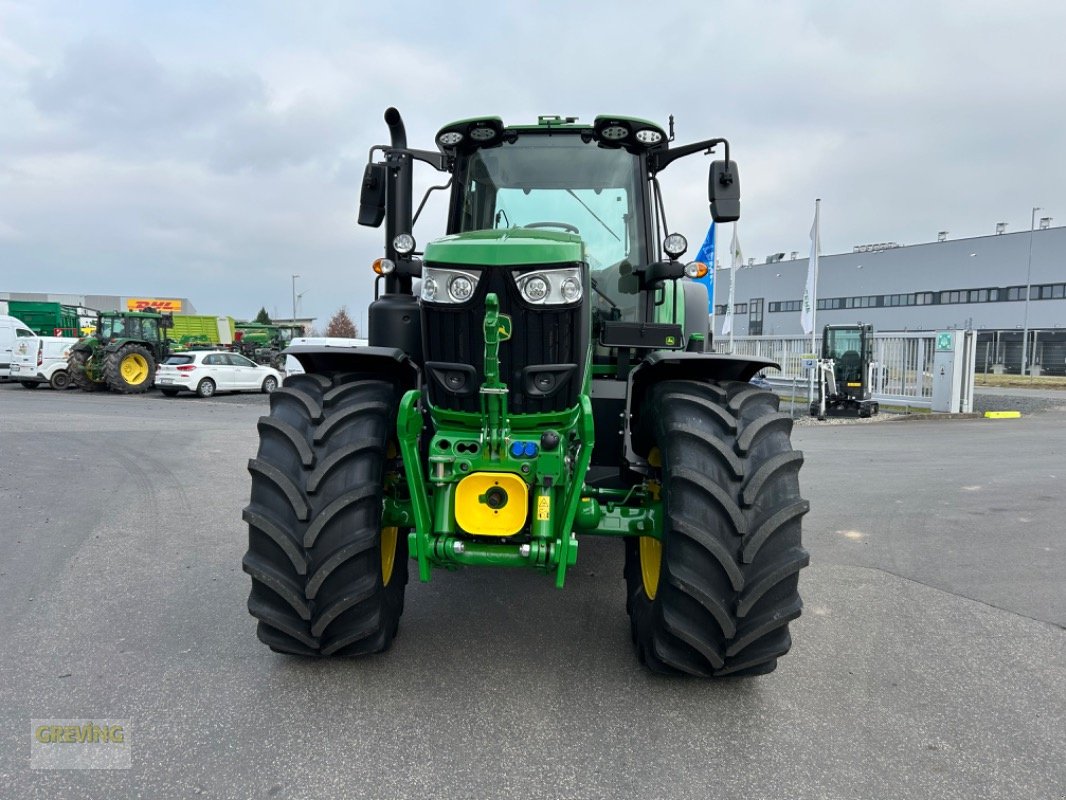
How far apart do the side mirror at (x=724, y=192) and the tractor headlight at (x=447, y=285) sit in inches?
66.2

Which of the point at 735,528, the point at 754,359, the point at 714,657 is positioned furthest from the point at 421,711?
the point at 754,359

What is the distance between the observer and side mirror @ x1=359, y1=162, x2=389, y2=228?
432 centimetres

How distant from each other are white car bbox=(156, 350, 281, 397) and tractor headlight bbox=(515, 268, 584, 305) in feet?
68.9

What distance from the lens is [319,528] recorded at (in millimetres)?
3121

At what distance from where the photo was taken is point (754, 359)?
3529mm

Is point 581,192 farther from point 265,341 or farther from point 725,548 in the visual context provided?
point 265,341

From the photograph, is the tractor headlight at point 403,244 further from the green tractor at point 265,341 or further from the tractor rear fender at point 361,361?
the green tractor at point 265,341

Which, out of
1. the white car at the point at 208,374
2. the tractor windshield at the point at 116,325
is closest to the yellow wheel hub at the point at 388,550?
the white car at the point at 208,374

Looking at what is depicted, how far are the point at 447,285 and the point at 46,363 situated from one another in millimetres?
25457

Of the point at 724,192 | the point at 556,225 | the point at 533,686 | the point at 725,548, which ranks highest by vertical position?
the point at 724,192

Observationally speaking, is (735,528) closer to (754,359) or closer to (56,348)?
(754,359)

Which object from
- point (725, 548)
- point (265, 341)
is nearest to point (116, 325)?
point (265, 341)

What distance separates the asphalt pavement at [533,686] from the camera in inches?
105

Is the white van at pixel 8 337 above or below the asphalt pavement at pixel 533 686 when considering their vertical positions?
above
